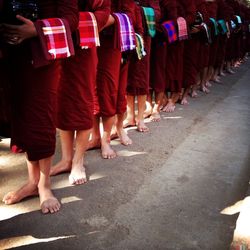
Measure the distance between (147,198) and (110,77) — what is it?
115 centimetres

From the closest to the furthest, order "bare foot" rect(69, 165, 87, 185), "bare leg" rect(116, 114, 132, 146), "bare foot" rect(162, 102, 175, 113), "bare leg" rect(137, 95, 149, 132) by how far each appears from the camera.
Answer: "bare foot" rect(69, 165, 87, 185), "bare leg" rect(116, 114, 132, 146), "bare leg" rect(137, 95, 149, 132), "bare foot" rect(162, 102, 175, 113)

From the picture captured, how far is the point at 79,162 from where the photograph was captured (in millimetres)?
3127

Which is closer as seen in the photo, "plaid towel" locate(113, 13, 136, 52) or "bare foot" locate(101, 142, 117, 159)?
"plaid towel" locate(113, 13, 136, 52)

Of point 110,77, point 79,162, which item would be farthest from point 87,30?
point 79,162

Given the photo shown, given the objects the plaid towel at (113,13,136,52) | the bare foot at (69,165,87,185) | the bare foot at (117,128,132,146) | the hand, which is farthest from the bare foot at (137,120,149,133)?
the hand

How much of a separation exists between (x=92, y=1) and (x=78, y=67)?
0.50 m

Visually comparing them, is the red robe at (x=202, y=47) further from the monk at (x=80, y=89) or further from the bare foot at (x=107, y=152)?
the monk at (x=80, y=89)

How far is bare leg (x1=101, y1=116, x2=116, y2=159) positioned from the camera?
3570 mm

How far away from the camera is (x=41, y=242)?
7.45ft

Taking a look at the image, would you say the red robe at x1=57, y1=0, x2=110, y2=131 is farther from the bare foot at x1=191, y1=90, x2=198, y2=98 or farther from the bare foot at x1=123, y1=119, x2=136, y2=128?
the bare foot at x1=191, y1=90, x2=198, y2=98

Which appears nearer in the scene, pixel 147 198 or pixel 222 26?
pixel 147 198

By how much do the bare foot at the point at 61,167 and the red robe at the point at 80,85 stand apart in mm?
410

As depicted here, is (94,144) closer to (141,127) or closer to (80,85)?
(141,127)

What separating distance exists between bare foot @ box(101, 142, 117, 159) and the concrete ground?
0.08m
